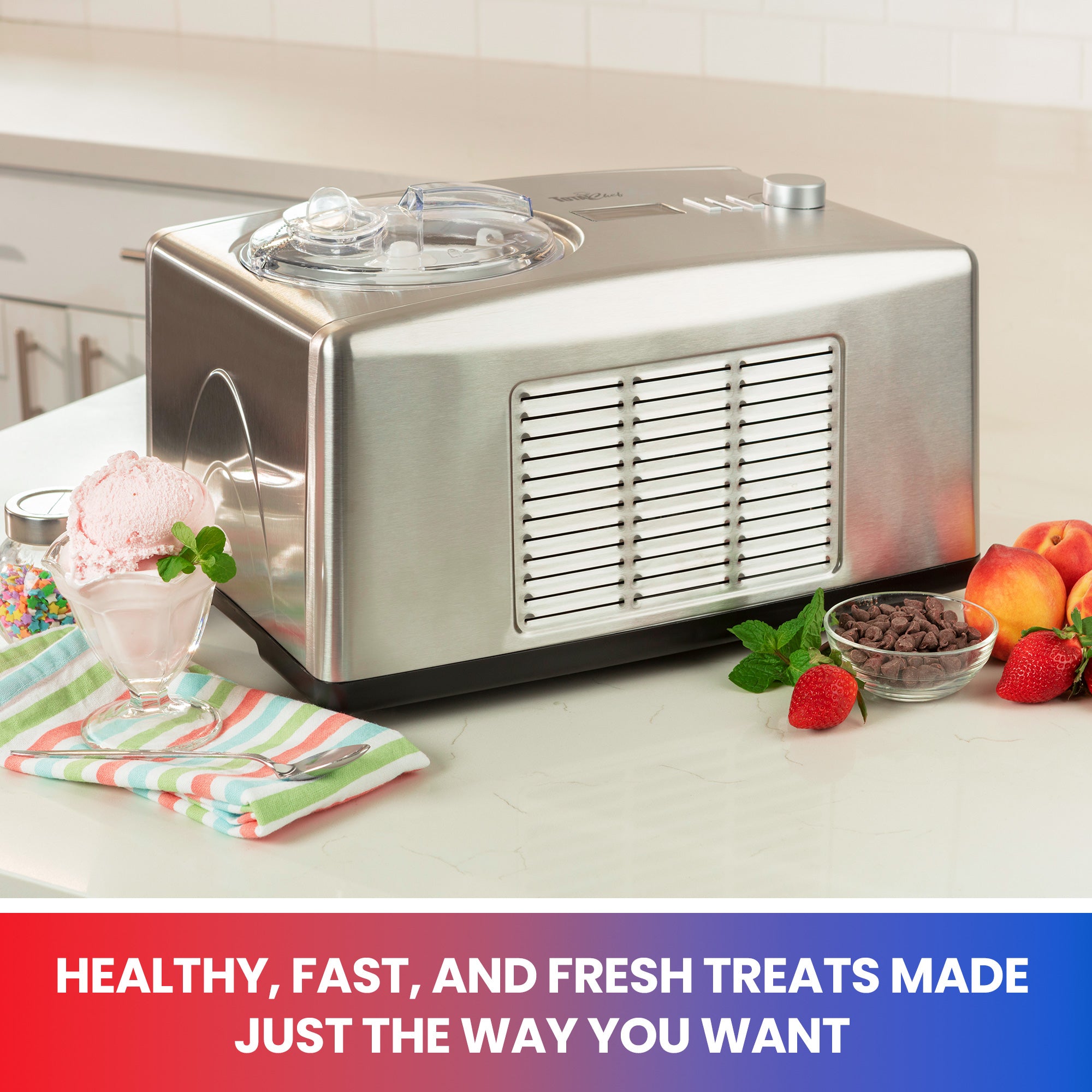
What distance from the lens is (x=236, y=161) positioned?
1797mm

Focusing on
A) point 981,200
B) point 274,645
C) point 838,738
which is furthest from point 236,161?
point 838,738

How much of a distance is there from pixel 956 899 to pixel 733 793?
0.44 feet

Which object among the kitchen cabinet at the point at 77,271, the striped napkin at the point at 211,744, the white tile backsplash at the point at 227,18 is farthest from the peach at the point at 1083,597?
the white tile backsplash at the point at 227,18

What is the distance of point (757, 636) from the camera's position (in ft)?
2.84

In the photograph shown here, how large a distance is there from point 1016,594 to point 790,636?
0.48 ft

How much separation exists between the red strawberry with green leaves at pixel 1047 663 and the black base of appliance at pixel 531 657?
128 millimetres

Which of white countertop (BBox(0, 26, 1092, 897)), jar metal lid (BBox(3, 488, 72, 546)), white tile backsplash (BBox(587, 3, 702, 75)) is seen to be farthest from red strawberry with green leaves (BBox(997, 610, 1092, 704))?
white tile backsplash (BBox(587, 3, 702, 75))

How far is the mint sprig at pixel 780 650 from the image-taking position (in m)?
0.85

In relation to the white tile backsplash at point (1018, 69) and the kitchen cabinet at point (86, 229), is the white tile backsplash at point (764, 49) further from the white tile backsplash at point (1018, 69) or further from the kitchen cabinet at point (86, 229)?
the kitchen cabinet at point (86, 229)

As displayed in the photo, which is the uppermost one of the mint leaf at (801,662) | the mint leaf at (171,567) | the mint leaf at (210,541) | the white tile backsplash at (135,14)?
the white tile backsplash at (135,14)

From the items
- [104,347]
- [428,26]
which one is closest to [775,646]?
[104,347]

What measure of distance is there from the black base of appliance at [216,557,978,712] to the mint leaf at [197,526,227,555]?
0.10 meters

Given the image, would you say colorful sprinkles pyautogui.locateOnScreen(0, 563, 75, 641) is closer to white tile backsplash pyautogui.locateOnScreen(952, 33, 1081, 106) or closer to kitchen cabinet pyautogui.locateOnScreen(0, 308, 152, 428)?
kitchen cabinet pyautogui.locateOnScreen(0, 308, 152, 428)

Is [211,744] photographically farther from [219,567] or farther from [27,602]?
[27,602]
